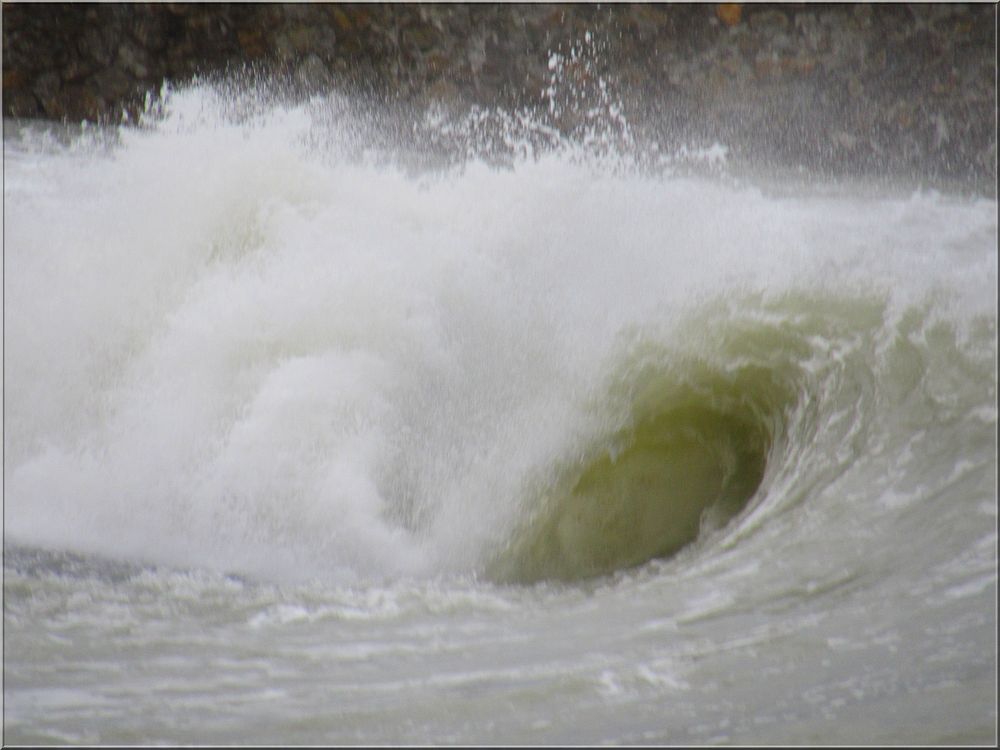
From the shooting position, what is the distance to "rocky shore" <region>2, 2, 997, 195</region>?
4.53 m

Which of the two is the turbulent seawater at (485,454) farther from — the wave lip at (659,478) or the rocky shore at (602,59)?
the rocky shore at (602,59)

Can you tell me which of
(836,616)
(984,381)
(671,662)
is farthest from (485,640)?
(984,381)

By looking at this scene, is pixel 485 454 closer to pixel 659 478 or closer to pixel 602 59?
pixel 659 478

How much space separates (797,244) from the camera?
207cm

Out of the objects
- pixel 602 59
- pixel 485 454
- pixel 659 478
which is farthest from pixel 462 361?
pixel 602 59

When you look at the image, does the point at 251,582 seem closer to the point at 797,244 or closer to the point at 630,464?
the point at 630,464

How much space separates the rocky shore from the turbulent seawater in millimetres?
1923

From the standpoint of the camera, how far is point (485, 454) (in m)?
1.81

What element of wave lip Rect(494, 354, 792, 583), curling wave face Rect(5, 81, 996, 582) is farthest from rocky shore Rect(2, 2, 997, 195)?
wave lip Rect(494, 354, 792, 583)

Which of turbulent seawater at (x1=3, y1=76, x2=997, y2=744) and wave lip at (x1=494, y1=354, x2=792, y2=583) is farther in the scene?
wave lip at (x1=494, y1=354, x2=792, y2=583)

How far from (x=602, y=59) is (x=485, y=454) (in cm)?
342

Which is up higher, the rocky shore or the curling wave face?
the rocky shore

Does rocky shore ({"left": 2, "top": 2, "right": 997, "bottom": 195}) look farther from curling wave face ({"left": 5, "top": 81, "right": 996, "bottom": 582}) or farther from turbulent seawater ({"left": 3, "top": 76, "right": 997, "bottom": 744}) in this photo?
curling wave face ({"left": 5, "top": 81, "right": 996, "bottom": 582})

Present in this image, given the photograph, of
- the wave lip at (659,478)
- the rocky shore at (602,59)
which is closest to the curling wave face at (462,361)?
the wave lip at (659,478)
